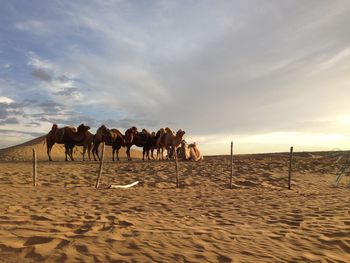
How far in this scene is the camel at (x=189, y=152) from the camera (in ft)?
97.5

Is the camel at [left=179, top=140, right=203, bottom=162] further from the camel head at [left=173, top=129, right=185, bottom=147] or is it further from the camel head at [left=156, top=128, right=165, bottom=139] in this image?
the camel head at [left=156, top=128, right=165, bottom=139]

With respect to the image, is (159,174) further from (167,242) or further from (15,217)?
(167,242)

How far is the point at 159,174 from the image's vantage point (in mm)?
20266

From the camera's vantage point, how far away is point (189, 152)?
1193 inches

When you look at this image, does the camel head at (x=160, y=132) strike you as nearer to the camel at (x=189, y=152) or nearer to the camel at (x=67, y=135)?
the camel at (x=189, y=152)

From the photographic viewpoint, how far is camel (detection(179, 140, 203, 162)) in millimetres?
29719

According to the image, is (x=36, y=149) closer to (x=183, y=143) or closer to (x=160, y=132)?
(x=160, y=132)

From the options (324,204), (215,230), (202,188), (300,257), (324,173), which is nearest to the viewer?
(300,257)

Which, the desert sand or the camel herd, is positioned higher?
the camel herd

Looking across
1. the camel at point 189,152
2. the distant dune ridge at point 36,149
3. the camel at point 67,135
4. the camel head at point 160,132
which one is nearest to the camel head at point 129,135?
the camel head at point 160,132

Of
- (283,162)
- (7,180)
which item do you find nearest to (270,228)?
(7,180)

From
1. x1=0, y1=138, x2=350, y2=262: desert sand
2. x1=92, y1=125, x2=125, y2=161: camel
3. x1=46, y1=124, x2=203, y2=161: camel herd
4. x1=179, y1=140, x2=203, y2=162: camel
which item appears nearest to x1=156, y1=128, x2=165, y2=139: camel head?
x1=46, y1=124, x2=203, y2=161: camel herd

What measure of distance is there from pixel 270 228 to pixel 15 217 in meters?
4.93

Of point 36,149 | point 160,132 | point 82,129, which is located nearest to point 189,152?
point 160,132
